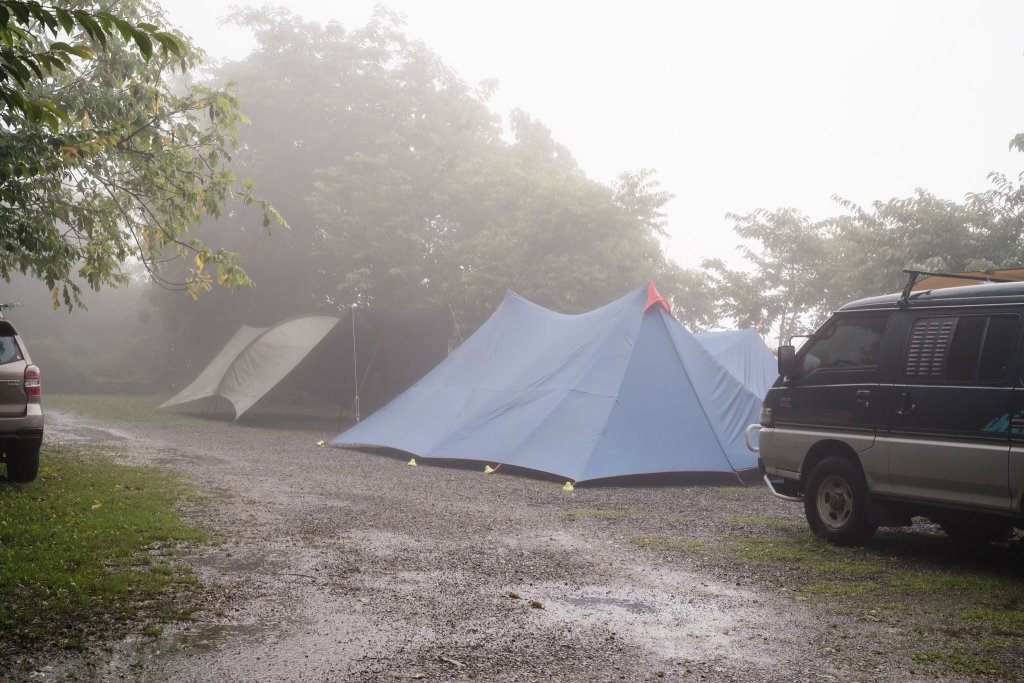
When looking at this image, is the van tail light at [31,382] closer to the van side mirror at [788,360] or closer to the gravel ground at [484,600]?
the gravel ground at [484,600]

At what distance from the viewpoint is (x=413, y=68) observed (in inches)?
1272

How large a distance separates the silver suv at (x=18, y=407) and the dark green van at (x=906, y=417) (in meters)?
7.30

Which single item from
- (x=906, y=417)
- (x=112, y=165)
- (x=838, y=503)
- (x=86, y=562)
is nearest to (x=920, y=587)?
(x=906, y=417)

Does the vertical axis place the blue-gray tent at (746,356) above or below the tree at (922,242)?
below

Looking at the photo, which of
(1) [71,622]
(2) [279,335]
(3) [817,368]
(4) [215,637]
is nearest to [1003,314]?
(3) [817,368]

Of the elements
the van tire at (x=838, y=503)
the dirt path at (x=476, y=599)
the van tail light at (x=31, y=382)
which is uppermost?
the van tire at (x=838, y=503)

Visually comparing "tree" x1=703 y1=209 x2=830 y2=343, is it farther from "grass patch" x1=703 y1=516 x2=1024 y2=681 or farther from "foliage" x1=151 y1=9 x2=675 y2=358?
"grass patch" x1=703 y1=516 x2=1024 y2=681

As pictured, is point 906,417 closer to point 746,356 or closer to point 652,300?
point 652,300

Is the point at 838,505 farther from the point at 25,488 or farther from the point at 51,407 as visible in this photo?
the point at 51,407

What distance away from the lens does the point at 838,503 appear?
7.60 metres

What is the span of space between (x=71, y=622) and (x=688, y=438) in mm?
8807

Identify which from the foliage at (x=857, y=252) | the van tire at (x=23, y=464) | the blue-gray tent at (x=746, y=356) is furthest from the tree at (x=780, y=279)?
the van tire at (x=23, y=464)

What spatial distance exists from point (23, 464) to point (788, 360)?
7865 mm

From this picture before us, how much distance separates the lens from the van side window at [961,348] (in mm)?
6426
